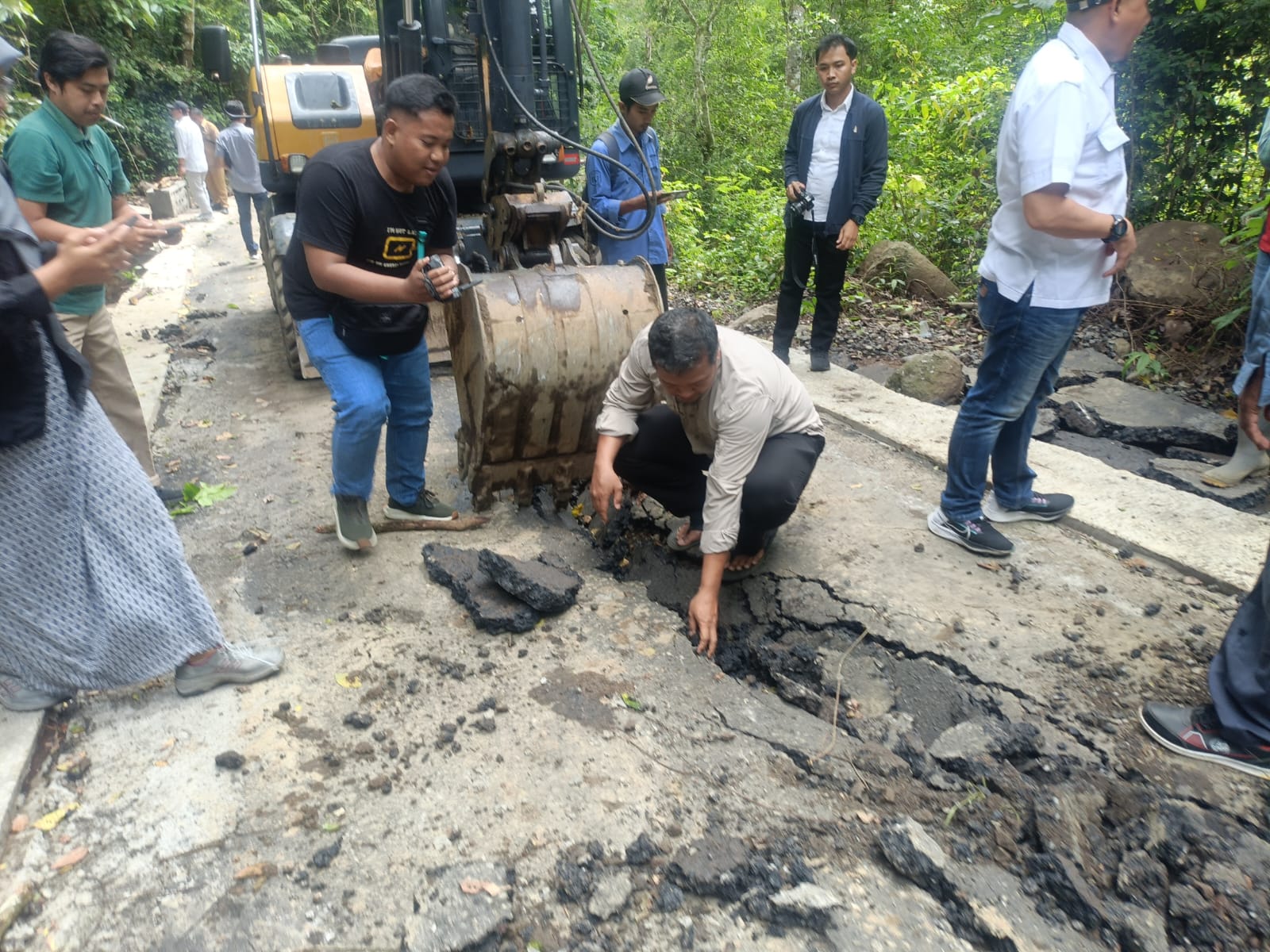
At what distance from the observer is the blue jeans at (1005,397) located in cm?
324

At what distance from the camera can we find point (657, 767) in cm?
246

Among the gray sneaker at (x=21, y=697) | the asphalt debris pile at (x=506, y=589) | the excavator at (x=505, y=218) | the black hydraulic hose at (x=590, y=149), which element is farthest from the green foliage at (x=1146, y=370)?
the gray sneaker at (x=21, y=697)

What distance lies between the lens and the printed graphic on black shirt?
10.1 ft

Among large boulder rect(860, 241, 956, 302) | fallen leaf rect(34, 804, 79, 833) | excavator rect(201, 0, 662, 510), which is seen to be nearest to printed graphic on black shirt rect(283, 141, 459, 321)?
excavator rect(201, 0, 662, 510)

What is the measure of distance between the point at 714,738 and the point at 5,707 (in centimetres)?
210

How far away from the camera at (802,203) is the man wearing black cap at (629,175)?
0.83 metres

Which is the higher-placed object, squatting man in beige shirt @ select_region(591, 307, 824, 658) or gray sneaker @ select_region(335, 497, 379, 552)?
squatting man in beige shirt @ select_region(591, 307, 824, 658)

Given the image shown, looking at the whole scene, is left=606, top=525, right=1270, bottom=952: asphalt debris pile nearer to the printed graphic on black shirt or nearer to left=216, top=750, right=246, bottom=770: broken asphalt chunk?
left=216, top=750, right=246, bottom=770: broken asphalt chunk

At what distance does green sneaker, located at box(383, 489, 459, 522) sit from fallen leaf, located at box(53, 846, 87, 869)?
1877mm

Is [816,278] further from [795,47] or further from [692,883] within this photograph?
[795,47]

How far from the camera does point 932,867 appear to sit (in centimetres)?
207

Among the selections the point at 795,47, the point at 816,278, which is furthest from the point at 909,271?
the point at 795,47

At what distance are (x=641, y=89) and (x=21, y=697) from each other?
414 centimetres

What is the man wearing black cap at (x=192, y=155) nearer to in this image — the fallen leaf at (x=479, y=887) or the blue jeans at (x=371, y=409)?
Answer: the blue jeans at (x=371, y=409)
